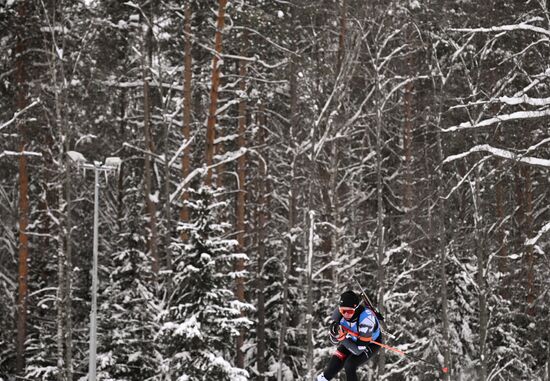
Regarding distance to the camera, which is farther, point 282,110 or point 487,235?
point 282,110

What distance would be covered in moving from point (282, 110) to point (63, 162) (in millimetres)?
8992

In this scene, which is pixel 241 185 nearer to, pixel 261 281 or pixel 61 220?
pixel 261 281

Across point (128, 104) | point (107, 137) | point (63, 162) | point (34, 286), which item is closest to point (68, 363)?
point (63, 162)

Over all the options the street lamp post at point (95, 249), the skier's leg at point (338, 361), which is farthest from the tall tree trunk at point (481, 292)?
the skier's leg at point (338, 361)

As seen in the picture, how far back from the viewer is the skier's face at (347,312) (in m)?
10.3

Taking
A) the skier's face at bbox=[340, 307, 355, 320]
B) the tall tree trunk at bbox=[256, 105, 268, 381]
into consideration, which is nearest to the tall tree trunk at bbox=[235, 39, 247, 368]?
the tall tree trunk at bbox=[256, 105, 268, 381]

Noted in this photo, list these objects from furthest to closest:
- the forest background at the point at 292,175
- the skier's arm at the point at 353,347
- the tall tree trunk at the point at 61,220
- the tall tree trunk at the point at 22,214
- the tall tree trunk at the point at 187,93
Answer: the tall tree trunk at the point at 22,214 → the tall tree trunk at the point at 187,93 → the forest background at the point at 292,175 → the tall tree trunk at the point at 61,220 → the skier's arm at the point at 353,347

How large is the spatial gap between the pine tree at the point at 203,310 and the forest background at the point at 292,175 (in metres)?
2.47

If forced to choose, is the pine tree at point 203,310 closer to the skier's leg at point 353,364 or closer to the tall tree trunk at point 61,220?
the tall tree trunk at point 61,220

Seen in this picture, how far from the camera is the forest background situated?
77.5 ft

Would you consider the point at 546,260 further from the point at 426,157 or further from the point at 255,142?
the point at 255,142

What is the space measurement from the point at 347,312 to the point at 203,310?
29.9 ft

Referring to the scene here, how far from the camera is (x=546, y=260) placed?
69.3ft

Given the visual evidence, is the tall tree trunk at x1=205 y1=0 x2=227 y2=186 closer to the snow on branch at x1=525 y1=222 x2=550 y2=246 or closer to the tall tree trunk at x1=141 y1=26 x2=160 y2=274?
the tall tree trunk at x1=141 y1=26 x2=160 y2=274
